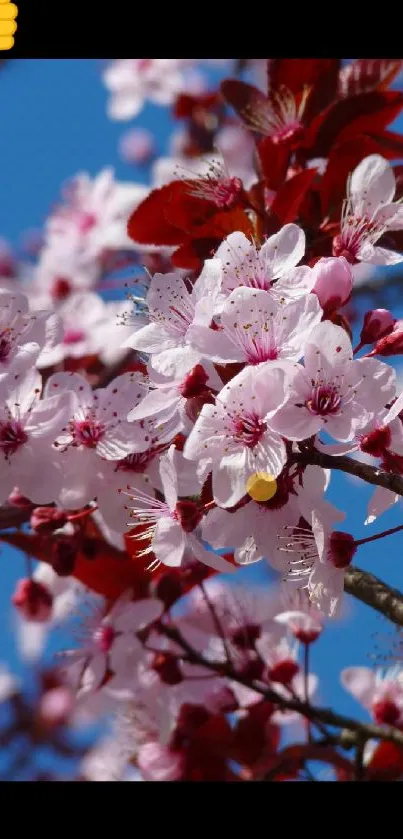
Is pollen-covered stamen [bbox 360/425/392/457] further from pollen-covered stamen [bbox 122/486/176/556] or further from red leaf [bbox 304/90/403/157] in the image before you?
red leaf [bbox 304/90/403/157]

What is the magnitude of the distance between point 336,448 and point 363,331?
30 cm

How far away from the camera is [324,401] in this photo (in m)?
1.51

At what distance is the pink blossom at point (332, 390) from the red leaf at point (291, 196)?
0.54 m

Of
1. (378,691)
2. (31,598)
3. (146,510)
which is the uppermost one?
(146,510)

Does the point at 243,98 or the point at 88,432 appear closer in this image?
the point at 88,432

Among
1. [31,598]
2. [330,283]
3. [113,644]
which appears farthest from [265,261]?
[31,598]

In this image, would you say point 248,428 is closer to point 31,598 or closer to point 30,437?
point 30,437

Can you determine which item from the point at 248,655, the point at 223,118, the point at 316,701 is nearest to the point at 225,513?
the point at 248,655

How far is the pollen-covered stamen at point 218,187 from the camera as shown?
2086 mm

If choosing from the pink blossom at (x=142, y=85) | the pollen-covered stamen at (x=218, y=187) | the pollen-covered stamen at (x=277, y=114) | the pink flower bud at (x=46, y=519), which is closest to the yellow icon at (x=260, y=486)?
the pink flower bud at (x=46, y=519)

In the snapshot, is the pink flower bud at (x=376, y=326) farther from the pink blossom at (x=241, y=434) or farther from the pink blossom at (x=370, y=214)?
the pink blossom at (x=241, y=434)

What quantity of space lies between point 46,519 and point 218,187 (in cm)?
74

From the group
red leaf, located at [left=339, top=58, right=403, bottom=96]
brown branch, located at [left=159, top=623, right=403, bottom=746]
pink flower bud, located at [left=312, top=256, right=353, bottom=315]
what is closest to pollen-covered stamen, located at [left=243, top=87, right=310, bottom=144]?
red leaf, located at [left=339, top=58, right=403, bottom=96]
